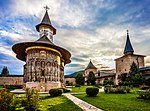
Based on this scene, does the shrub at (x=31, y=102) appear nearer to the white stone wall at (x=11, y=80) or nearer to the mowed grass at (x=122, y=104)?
the mowed grass at (x=122, y=104)

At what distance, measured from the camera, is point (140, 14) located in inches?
546

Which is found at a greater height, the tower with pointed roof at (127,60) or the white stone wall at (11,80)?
the tower with pointed roof at (127,60)

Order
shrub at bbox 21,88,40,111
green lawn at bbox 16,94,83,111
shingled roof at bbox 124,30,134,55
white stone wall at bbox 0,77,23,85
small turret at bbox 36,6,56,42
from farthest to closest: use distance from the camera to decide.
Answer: shingled roof at bbox 124,30,134,55
white stone wall at bbox 0,77,23,85
small turret at bbox 36,6,56,42
green lawn at bbox 16,94,83,111
shrub at bbox 21,88,40,111

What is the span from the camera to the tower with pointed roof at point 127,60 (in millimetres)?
43000

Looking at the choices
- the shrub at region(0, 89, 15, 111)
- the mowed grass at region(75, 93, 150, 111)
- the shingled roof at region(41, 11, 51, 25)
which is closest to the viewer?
the shrub at region(0, 89, 15, 111)

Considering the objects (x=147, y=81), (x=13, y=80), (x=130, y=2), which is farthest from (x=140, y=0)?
(x=13, y=80)

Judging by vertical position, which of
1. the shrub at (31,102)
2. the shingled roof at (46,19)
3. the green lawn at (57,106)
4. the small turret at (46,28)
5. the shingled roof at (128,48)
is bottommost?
the green lawn at (57,106)

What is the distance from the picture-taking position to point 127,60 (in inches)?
1709

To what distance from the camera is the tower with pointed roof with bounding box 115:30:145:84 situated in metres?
43.0

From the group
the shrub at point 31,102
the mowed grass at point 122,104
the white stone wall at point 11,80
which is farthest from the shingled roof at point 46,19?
the shrub at point 31,102

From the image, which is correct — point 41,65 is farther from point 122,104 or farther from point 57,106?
point 122,104

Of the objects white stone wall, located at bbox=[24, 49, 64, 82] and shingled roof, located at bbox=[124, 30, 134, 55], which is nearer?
white stone wall, located at bbox=[24, 49, 64, 82]

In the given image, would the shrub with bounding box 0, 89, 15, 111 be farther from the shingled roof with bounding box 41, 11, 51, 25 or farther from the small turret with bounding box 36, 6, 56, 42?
the shingled roof with bounding box 41, 11, 51, 25

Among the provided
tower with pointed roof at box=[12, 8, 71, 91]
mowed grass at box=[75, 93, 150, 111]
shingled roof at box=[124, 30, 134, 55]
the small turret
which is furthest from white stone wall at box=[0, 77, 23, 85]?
mowed grass at box=[75, 93, 150, 111]
